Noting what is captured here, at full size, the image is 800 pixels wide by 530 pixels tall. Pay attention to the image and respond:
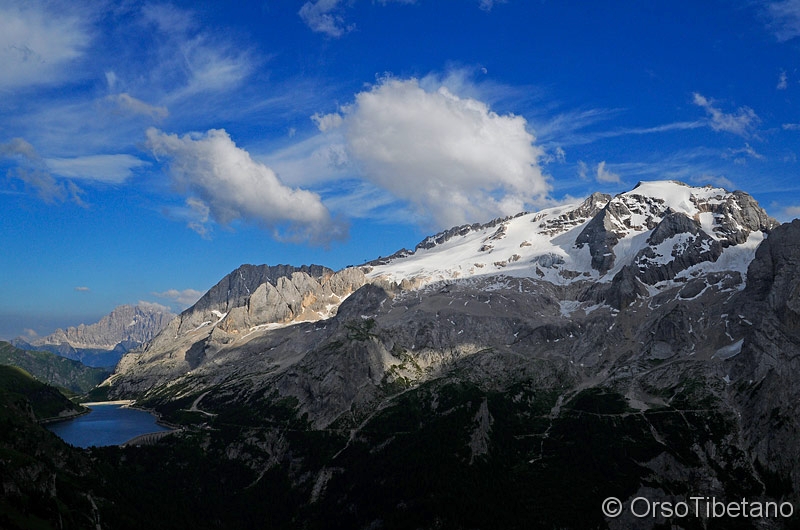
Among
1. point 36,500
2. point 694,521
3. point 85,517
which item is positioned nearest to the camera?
point 36,500

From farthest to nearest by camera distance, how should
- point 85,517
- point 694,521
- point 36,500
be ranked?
point 694,521 < point 85,517 < point 36,500

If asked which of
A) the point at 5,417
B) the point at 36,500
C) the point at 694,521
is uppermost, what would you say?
the point at 5,417

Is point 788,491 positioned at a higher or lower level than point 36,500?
lower

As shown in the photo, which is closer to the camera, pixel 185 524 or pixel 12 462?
pixel 12 462

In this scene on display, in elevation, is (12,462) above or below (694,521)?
above

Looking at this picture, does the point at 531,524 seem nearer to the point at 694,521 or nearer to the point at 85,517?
the point at 694,521

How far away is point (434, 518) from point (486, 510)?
1843 cm

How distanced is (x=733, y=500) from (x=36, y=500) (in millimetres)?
208171

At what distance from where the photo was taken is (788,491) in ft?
628

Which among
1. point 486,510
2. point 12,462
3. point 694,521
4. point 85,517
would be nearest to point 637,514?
point 694,521

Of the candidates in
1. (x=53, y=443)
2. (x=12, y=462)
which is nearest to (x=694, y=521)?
(x=12, y=462)

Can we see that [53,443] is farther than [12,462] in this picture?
Yes

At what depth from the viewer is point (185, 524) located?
194 meters

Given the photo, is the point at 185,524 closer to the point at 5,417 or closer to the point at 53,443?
the point at 53,443
